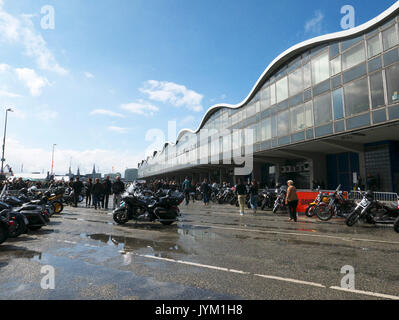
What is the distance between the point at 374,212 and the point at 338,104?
34.4 ft

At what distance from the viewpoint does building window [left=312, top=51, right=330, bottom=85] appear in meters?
18.6

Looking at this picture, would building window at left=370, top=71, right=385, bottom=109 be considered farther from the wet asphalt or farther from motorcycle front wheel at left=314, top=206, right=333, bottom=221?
the wet asphalt

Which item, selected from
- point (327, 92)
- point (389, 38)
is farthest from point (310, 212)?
point (389, 38)

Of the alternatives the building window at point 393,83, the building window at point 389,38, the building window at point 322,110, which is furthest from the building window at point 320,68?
the building window at point 393,83

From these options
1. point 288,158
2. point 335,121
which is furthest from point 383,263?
point 288,158

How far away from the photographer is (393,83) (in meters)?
14.1

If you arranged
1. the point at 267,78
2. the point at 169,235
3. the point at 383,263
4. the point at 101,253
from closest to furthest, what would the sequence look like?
the point at 383,263, the point at 101,253, the point at 169,235, the point at 267,78

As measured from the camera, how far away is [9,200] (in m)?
9.35

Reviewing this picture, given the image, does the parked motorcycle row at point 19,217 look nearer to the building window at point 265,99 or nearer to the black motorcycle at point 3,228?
the black motorcycle at point 3,228

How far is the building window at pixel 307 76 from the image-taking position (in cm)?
1997

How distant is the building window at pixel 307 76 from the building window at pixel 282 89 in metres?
2.11

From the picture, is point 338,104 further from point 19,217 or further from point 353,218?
point 19,217
